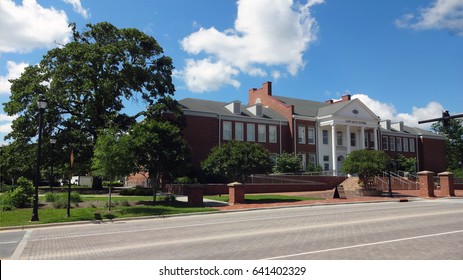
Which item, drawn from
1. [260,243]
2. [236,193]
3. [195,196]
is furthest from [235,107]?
[260,243]

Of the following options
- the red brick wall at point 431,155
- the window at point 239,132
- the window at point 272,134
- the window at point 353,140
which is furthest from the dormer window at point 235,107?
the red brick wall at point 431,155

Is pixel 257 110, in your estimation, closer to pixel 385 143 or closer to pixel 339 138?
pixel 339 138

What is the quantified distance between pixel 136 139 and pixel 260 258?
17.5 m

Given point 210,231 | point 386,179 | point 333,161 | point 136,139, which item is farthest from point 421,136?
point 210,231

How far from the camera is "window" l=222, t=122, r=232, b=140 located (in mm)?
45641

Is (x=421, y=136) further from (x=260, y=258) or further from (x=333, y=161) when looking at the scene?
(x=260, y=258)

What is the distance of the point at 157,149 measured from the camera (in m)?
25.0

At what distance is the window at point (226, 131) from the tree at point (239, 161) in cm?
1622

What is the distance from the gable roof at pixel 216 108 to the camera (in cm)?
4534

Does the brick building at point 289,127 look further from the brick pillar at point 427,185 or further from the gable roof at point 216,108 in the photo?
the brick pillar at point 427,185

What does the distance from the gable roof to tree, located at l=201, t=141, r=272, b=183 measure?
1537 centimetres

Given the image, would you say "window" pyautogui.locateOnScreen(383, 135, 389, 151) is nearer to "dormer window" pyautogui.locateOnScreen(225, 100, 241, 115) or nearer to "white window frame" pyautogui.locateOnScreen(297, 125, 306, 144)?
"white window frame" pyautogui.locateOnScreen(297, 125, 306, 144)

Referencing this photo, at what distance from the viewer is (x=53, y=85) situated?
35094 mm

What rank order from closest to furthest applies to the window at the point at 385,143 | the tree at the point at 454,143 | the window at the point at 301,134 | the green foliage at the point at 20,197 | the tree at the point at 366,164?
1. the green foliage at the point at 20,197
2. the tree at the point at 366,164
3. the window at the point at 301,134
4. the window at the point at 385,143
5. the tree at the point at 454,143
